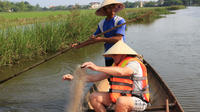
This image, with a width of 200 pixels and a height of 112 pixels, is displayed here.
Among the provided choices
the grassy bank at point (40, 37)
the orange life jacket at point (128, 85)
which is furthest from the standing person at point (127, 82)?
the grassy bank at point (40, 37)

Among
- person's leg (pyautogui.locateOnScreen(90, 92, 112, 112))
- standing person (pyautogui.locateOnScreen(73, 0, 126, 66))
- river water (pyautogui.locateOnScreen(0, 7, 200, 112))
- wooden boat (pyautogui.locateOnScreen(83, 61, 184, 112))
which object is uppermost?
standing person (pyautogui.locateOnScreen(73, 0, 126, 66))

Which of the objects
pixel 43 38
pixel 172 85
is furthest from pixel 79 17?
pixel 172 85

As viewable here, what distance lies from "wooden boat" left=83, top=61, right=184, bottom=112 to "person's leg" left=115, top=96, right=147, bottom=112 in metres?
0.22

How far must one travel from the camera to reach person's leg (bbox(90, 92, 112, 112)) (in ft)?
10.8

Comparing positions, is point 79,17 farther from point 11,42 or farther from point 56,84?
point 56,84

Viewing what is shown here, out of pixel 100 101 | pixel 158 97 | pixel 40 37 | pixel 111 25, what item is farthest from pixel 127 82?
pixel 40 37

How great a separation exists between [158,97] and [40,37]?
6823 millimetres

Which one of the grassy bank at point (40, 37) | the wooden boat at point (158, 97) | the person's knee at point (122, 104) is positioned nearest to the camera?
the person's knee at point (122, 104)

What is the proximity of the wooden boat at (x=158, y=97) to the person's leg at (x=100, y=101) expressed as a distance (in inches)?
9.7

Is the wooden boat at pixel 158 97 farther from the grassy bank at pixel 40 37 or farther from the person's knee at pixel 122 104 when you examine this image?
the grassy bank at pixel 40 37

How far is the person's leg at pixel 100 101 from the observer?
3.29 metres

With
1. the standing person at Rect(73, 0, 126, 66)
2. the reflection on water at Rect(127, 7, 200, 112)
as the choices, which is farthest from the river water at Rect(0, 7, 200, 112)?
the standing person at Rect(73, 0, 126, 66)

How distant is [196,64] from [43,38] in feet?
19.0

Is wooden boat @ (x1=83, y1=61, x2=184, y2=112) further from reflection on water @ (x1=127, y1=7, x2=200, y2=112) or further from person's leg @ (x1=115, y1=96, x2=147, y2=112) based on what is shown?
reflection on water @ (x1=127, y1=7, x2=200, y2=112)
